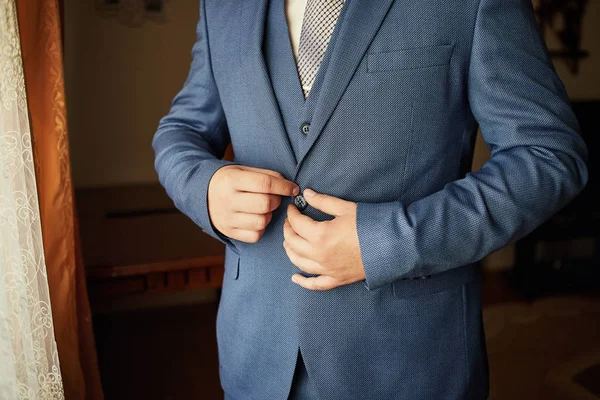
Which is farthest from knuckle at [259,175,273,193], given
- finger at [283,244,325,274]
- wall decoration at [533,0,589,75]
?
wall decoration at [533,0,589,75]

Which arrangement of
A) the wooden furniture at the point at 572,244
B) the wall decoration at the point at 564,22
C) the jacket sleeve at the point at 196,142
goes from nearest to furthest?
1. the jacket sleeve at the point at 196,142
2. the wooden furniture at the point at 572,244
3. the wall decoration at the point at 564,22

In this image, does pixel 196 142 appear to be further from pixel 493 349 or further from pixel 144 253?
pixel 493 349

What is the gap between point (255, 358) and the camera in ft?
3.68

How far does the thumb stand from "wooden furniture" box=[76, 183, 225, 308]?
4.96 feet

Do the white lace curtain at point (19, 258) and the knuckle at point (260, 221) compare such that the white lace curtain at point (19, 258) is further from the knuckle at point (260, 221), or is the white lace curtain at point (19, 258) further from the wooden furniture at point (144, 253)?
the wooden furniture at point (144, 253)

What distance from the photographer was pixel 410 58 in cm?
94

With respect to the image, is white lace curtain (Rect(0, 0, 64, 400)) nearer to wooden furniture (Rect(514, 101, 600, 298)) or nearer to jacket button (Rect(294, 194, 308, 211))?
jacket button (Rect(294, 194, 308, 211))

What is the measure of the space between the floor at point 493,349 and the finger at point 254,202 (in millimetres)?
1903

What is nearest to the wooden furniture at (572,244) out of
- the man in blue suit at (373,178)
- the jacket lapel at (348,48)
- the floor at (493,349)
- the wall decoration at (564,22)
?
the floor at (493,349)

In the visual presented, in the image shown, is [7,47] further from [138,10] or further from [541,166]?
[138,10]

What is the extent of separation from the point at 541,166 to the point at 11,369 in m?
1.14

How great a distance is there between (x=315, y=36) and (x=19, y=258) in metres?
0.78

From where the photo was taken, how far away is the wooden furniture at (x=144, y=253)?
2316 millimetres

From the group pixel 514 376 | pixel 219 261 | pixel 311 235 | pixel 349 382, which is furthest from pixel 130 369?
pixel 311 235
